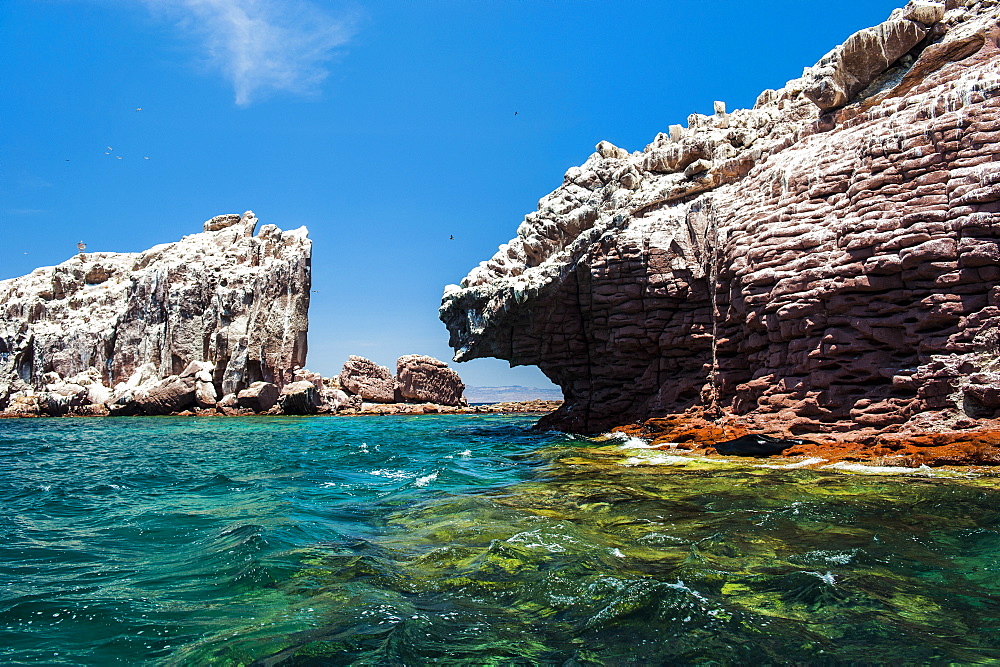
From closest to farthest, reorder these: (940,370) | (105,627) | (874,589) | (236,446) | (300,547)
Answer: (105,627) < (874,589) < (300,547) < (940,370) < (236,446)

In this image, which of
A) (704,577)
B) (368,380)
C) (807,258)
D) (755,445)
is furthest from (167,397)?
(704,577)

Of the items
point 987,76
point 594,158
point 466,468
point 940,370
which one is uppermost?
point 594,158

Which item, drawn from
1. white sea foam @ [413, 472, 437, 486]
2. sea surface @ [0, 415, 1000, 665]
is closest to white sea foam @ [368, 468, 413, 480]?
white sea foam @ [413, 472, 437, 486]

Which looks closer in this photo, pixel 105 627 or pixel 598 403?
pixel 105 627

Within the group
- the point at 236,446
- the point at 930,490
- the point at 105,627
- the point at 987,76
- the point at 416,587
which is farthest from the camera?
the point at 236,446

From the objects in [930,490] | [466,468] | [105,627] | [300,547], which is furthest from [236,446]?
[930,490]

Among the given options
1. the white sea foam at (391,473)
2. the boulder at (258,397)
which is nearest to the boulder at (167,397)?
the boulder at (258,397)

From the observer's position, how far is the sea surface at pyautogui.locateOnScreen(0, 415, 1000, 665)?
13.5ft

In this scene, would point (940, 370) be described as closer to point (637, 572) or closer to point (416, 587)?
point (637, 572)

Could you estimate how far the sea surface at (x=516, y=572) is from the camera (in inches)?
162

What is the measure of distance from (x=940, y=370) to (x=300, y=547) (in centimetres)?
1258

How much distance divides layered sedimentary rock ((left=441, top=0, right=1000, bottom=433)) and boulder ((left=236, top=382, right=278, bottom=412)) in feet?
111

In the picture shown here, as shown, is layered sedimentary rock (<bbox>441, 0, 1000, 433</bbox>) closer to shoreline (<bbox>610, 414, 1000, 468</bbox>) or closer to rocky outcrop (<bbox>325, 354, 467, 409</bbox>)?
shoreline (<bbox>610, 414, 1000, 468</bbox>)

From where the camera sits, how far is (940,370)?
11.6 metres
